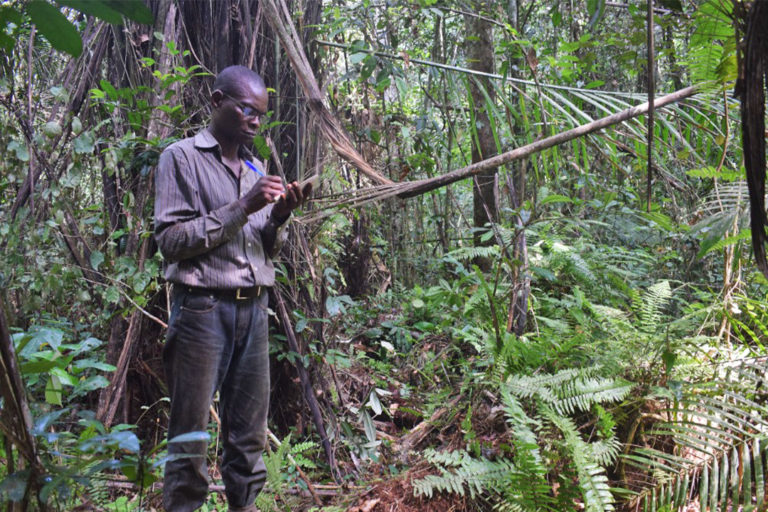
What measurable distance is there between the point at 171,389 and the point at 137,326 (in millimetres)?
1199

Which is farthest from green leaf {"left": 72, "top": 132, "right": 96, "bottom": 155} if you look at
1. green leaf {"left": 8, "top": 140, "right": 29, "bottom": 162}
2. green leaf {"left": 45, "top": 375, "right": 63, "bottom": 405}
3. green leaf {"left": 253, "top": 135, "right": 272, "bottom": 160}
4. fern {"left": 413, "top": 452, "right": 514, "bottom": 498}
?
fern {"left": 413, "top": 452, "right": 514, "bottom": 498}

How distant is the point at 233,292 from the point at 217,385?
0.44 metres

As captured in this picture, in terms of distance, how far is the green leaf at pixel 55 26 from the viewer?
2.61 ft

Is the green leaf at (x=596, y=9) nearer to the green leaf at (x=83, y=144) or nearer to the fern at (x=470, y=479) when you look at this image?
the fern at (x=470, y=479)

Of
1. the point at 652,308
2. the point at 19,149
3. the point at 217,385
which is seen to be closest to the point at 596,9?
the point at 217,385

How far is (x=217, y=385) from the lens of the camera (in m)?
2.43

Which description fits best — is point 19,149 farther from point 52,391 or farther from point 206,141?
point 52,391

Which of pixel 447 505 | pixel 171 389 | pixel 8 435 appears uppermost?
pixel 8 435

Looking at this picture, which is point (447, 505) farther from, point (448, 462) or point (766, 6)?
point (766, 6)

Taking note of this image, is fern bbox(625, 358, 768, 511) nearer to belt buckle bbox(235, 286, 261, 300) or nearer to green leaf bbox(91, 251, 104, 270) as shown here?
belt buckle bbox(235, 286, 261, 300)

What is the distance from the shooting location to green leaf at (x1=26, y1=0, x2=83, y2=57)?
797 mm

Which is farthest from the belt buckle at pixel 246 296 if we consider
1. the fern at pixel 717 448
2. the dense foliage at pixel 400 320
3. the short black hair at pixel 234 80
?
the fern at pixel 717 448

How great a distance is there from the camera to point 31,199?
3307mm

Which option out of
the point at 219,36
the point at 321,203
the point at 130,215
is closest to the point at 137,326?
the point at 130,215
